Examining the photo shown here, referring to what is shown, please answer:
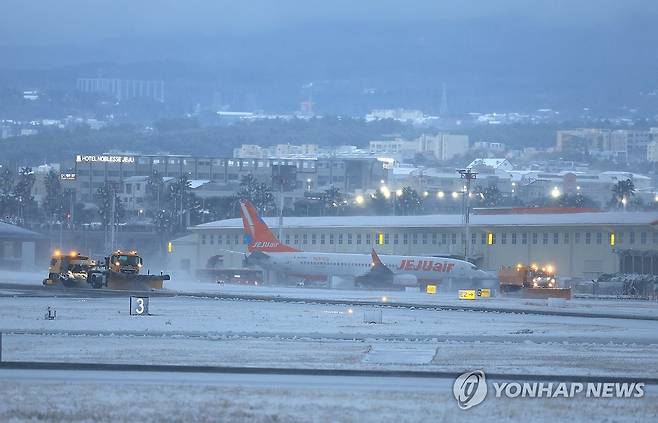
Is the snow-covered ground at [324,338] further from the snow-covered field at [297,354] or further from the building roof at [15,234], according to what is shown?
the building roof at [15,234]

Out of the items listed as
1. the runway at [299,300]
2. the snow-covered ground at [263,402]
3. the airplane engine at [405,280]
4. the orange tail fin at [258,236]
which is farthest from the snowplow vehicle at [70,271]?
the snow-covered ground at [263,402]

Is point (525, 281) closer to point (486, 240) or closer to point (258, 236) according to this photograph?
point (258, 236)

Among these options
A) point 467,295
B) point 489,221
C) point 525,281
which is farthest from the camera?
point 489,221

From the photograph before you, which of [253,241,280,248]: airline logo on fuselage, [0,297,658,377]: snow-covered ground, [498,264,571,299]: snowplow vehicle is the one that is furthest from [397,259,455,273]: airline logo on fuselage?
[0,297,658,377]: snow-covered ground

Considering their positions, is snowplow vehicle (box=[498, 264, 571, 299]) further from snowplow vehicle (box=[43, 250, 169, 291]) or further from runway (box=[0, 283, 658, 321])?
snowplow vehicle (box=[43, 250, 169, 291])

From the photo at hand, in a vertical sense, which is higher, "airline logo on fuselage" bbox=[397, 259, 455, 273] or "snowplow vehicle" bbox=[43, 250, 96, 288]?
"airline logo on fuselage" bbox=[397, 259, 455, 273]

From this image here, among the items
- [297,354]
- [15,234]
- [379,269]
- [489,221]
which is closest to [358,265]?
[379,269]
